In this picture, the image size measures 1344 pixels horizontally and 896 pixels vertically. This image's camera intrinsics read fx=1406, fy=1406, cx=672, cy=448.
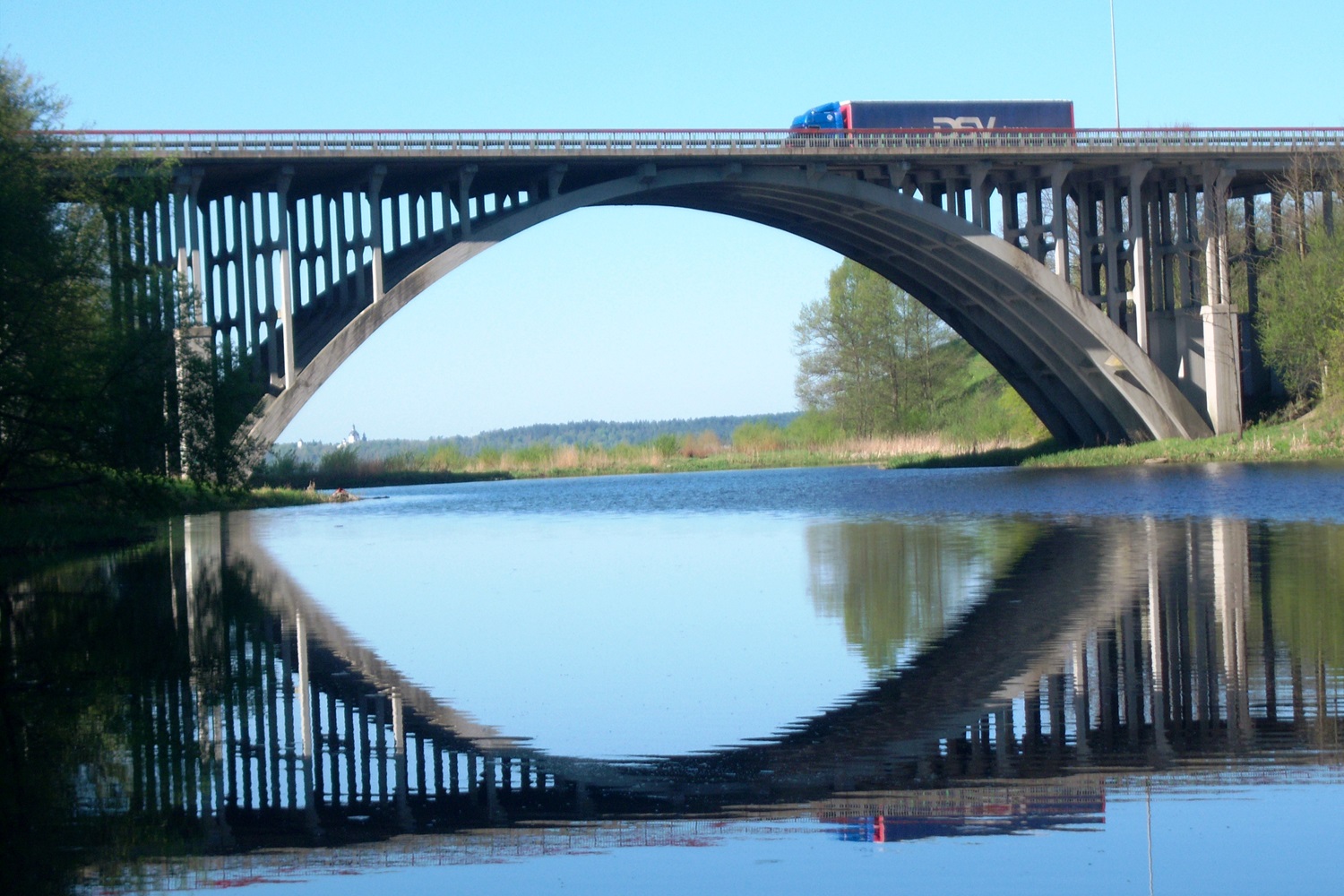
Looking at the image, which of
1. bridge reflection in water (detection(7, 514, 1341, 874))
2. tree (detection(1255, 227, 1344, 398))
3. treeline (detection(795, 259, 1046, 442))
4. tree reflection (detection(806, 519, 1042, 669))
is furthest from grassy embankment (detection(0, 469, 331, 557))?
treeline (detection(795, 259, 1046, 442))

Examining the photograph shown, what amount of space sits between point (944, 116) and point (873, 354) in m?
32.9

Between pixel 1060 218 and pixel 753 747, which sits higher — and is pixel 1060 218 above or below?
above

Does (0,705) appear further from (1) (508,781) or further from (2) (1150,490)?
(2) (1150,490)

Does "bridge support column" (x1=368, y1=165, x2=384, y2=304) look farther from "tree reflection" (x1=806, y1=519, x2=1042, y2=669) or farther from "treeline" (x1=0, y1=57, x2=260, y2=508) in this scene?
"tree reflection" (x1=806, y1=519, x2=1042, y2=669)

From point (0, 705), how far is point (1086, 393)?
163 ft

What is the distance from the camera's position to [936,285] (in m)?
56.8

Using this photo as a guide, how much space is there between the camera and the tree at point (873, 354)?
81.4m

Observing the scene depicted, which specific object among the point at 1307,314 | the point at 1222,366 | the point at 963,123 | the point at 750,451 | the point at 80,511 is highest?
the point at 963,123

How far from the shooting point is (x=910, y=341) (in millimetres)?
82188

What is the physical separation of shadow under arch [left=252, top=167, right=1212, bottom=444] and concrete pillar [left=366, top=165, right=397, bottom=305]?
0.61 m

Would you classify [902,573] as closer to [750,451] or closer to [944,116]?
[944,116]

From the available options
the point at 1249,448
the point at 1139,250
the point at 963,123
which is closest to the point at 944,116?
the point at 963,123

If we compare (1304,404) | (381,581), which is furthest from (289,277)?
(1304,404)

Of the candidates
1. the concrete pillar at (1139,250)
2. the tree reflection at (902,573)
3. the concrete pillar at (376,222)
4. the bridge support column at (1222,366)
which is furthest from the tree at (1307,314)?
the concrete pillar at (376,222)
